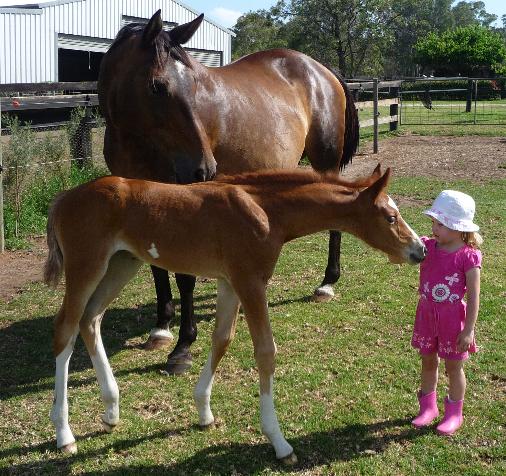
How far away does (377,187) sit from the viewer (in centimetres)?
321

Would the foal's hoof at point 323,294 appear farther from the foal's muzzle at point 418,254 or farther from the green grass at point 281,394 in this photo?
the foal's muzzle at point 418,254

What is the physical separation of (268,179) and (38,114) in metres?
7.84

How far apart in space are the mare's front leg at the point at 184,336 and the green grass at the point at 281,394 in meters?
0.08

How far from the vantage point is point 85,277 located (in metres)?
3.28

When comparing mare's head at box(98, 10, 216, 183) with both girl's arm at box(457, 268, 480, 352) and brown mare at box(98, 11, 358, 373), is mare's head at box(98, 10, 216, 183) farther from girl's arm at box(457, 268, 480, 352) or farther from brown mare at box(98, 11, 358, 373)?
girl's arm at box(457, 268, 480, 352)

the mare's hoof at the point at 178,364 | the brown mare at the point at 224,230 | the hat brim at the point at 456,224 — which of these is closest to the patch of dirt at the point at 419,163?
the mare's hoof at the point at 178,364

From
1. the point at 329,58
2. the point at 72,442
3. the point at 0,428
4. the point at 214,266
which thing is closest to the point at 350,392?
the point at 214,266

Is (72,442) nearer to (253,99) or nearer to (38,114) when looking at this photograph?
(253,99)

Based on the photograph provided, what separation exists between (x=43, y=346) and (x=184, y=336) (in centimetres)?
113

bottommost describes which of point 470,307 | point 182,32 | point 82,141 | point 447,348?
point 447,348

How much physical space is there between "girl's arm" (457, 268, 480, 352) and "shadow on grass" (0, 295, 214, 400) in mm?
2058

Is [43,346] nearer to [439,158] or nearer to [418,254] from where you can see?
[418,254]

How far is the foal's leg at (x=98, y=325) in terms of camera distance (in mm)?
3514

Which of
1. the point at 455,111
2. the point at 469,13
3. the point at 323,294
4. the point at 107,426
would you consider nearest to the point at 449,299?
the point at 107,426
